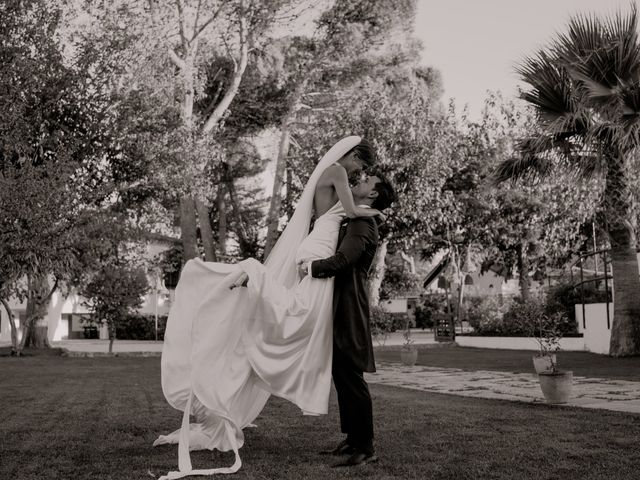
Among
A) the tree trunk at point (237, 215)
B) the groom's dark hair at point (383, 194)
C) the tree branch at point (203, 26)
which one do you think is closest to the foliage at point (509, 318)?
the tree trunk at point (237, 215)

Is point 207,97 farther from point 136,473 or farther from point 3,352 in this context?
point 136,473

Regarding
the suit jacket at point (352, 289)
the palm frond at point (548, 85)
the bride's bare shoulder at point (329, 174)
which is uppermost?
the palm frond at point (548, 85)

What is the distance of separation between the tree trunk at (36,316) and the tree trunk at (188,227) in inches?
180

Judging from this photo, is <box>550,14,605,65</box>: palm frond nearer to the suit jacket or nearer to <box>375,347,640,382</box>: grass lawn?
<box>375,347,640,382</box>: grass lawn

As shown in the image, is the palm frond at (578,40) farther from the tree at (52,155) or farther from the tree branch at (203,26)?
the tree branch at (203,26)

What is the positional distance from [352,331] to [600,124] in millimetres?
10490

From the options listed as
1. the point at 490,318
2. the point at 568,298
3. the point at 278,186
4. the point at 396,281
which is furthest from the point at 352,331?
the point at 396,281

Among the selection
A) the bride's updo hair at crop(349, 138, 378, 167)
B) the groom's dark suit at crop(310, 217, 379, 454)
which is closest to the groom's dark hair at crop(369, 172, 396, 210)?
the bride's updo hair at crop(349, 138, 378, 167)

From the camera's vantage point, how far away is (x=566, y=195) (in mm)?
26078

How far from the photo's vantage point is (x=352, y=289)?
4727 millimetres

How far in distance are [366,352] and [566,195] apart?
23110mm

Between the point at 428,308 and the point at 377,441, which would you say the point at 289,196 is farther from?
the point at 377,441

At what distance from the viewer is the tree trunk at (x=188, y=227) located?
984 inches

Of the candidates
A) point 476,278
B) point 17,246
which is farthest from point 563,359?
point 476,278
